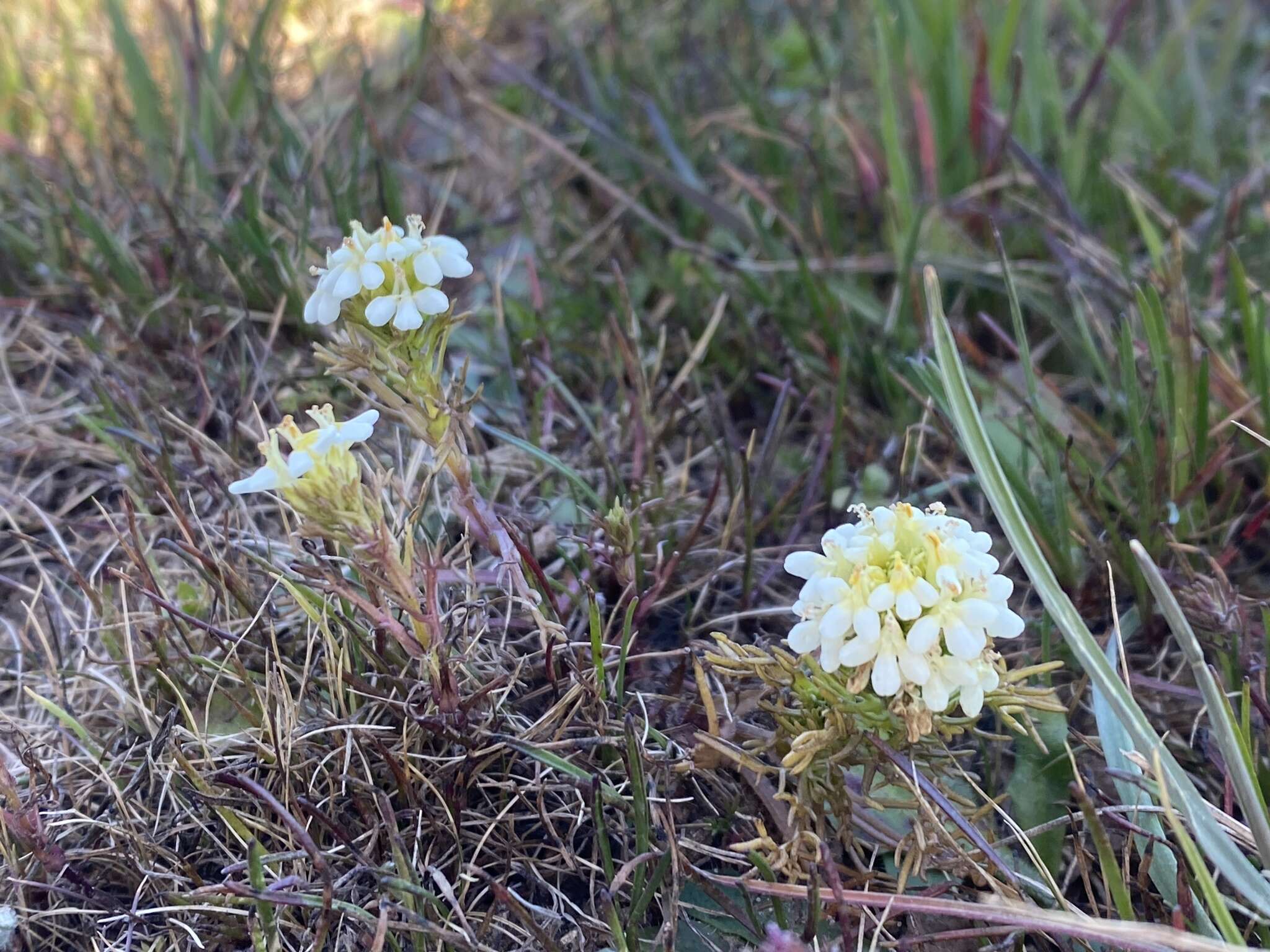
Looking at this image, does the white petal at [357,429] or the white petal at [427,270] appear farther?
the white petal at [427,270]

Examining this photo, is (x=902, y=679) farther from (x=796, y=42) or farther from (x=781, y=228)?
(x=796, y=42)

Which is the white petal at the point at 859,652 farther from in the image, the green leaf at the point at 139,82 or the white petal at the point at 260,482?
the green leaf at the point at 139,82

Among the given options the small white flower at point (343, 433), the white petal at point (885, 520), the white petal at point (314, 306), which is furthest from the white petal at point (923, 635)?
the white petal at point (314, 306)

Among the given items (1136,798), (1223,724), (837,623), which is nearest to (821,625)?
(837,623)

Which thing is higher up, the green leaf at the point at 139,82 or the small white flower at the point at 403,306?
the green leaf at the point at 139,82

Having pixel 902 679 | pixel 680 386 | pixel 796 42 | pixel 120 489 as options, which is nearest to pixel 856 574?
pixel 902 679

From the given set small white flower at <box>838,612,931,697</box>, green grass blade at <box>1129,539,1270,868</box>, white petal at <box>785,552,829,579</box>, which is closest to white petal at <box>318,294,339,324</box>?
white petal at <box>785,552,829,579</box>
